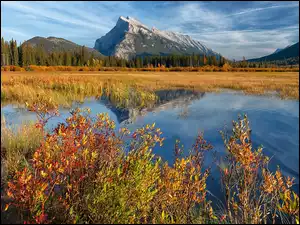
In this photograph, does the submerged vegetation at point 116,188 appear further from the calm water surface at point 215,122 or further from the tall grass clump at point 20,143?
the tall grass clump at point 20,143

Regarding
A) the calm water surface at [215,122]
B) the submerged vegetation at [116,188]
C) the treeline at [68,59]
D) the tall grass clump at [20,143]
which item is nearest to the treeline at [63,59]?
the treeline at [68,59]

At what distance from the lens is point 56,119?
14477 mm

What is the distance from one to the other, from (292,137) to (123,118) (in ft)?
31.4

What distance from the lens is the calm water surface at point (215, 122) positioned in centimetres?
1076

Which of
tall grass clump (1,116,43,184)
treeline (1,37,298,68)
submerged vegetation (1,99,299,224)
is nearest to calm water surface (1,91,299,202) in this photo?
tall grass clump (1,116,43,184)

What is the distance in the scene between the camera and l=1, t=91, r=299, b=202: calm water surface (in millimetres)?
10758

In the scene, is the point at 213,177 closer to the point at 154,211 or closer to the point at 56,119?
the point at 154,211

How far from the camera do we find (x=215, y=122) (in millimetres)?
16844

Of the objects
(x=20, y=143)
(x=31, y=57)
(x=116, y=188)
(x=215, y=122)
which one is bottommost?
(x=215, y=122)

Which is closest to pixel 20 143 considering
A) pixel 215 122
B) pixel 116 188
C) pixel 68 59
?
pixel 116 188

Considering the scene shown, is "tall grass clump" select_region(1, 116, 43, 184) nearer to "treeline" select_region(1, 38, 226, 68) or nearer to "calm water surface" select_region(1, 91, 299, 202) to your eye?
"calm water surface" select_region(1, 91, 299, 202)

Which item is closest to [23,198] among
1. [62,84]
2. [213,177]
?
[213,177]

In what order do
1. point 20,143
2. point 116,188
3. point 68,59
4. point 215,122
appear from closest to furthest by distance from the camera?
point 116,188, point 20,143, point 215,122, point 68,59

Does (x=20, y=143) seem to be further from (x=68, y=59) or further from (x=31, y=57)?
(x=68, y=59)
